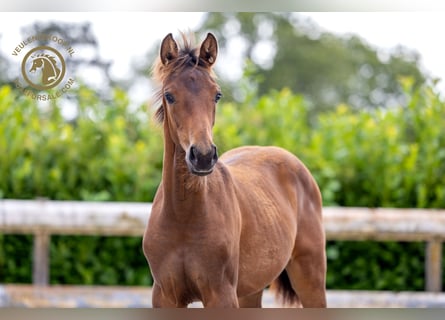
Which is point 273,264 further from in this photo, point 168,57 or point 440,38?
point 440,38

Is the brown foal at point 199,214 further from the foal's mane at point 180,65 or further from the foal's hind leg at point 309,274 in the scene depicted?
the foal's hind leg at point 309,274

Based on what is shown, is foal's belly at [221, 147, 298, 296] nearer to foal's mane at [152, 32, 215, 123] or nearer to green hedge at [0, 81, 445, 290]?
foal's mane at [152, 32, 215, 123]

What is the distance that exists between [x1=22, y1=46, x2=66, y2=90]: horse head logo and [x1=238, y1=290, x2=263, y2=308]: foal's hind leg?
1.53 metres

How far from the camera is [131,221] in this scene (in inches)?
183

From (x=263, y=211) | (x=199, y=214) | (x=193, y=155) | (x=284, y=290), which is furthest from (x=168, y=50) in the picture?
(x=284, y=290)

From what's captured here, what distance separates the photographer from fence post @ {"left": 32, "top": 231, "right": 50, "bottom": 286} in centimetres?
488

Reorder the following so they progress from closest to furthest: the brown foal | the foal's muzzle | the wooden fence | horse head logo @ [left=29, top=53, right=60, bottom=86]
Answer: the foal's muzzle
the brown foal
horse head logo @ [left=29, top=53, right=60, bottom=86]
the wooden fence

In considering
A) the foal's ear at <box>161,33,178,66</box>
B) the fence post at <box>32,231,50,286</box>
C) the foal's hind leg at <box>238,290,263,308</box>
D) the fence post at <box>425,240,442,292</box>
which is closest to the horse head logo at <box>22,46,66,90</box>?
the foal's ear at <box>161,33,178,66</box>

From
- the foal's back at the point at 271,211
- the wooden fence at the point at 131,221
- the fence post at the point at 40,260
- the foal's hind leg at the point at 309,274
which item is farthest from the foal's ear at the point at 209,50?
the fence post at the point at 40,260

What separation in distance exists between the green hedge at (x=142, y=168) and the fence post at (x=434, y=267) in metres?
0.20

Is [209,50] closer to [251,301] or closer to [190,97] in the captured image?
[190,97]

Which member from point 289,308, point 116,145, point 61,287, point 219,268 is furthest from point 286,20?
point 219,268

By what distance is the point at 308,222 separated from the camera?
12.0 feet

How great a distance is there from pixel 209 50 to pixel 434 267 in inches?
106
